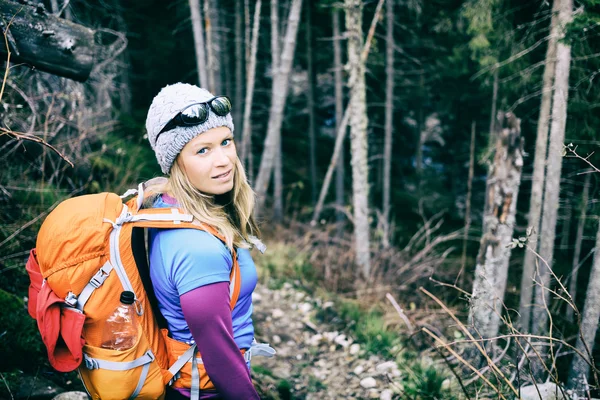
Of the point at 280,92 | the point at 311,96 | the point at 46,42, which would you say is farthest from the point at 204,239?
the point at 311,96

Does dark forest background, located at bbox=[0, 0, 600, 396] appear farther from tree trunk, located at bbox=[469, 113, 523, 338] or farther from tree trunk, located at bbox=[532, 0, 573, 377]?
tree trunk, located at bbox=[469, 113, 523, 338]

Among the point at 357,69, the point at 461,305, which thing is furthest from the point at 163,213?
the point at 461,305

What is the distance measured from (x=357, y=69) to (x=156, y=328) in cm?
618

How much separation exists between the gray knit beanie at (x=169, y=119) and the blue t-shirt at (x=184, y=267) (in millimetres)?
237

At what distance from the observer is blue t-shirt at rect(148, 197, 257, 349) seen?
156 centimetres

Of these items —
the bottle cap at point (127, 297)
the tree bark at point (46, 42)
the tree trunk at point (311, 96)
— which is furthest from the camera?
the tree trunk at point (311, 96)

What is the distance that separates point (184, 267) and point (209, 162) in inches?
21.4

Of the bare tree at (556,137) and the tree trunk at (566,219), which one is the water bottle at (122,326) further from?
the tree trunk at (566,219)

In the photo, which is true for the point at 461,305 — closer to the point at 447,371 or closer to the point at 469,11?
the point at 447,371

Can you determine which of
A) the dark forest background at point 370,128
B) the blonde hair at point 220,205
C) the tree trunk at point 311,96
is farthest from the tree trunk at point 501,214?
the tree trunk at point 311,96

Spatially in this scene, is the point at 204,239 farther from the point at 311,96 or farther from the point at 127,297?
the point at 311,96

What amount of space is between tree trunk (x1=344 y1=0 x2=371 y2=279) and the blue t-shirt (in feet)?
17.6

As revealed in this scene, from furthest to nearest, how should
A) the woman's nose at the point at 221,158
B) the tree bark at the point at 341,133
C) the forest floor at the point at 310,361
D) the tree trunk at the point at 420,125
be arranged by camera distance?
the tree trunk at the point at 420,125, the tree bark at the point at 341,133, the forest floor at the point at 310,361, the woman's nose at the point at 221,158

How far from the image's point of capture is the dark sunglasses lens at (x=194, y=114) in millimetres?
1826
